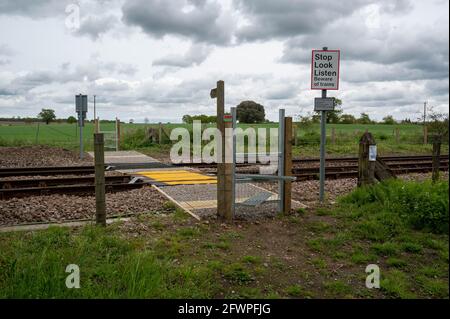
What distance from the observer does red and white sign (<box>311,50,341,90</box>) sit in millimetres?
8336

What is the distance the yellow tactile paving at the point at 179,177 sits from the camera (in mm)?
11312

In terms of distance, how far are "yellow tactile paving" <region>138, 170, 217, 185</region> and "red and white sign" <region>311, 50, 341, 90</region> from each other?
4311 mm

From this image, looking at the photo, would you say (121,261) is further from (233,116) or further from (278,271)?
(233,116)

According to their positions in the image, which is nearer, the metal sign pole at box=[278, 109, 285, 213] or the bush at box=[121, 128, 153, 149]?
the metal sign pole at box=[278, 109, 285, 213]

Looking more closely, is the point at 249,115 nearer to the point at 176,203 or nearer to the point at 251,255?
the point at 176,203

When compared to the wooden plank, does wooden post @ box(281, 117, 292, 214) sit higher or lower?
higher

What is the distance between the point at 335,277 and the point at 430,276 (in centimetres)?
114

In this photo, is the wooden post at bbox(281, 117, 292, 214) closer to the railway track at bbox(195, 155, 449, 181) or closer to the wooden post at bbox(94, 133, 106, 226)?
the wooden post at bbox(94, 133, 106, 226)

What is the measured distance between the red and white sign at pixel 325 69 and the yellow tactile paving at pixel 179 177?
4.31 meters

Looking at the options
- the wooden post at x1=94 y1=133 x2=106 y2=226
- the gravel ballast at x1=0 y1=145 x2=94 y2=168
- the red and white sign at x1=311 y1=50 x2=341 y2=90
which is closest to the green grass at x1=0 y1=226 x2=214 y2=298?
the wooden post at x1=94 y1=133 x2=106 y2=226

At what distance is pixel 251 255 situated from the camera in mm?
5426

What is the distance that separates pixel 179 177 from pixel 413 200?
7.15m
